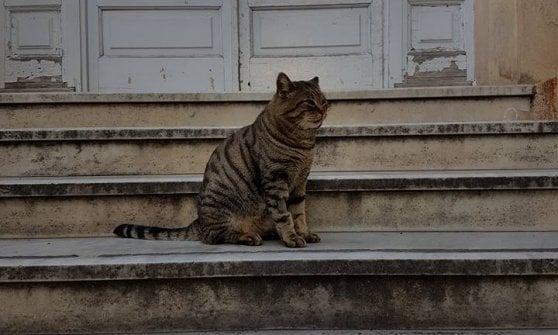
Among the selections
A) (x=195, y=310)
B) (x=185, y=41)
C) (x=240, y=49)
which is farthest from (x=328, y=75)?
(x=195, y=310)

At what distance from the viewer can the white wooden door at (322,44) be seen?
4199mm

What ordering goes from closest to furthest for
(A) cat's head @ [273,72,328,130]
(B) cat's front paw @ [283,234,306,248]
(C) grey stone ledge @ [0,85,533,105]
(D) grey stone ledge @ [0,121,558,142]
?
(B) cat's front paw @ [283,234,306,248]
(A) cat's head @ [273,72,328,130]
(D) grey stone ledge @ [0,121,558,142]
(C) grey stone ledge @ [0,85,533,105]

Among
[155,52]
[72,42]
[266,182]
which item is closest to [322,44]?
[155,52]

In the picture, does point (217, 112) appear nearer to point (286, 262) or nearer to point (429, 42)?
point (286, 262)

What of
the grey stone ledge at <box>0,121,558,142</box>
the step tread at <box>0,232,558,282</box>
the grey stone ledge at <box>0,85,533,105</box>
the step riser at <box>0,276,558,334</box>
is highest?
the grey stone ledge at <box>0,85,533,105</box>

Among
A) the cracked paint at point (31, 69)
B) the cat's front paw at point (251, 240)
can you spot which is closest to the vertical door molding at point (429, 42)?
the cracked paint at point (31, 69)

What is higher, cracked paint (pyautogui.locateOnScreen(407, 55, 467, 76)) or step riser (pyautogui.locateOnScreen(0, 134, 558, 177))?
cracked paint (pyautogui.locateOnScreen(407, 55, 467, 76))

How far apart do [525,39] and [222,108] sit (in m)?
1.58

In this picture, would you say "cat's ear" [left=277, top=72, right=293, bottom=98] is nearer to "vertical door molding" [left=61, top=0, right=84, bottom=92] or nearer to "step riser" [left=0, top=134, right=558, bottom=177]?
"step riser" [left=0, top=134, right=558, bottom=177]

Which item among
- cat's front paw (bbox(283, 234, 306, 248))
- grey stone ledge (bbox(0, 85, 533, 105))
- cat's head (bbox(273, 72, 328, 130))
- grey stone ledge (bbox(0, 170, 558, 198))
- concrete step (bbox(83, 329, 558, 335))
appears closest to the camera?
concrete step (bbox(83, 329, 558, 335))

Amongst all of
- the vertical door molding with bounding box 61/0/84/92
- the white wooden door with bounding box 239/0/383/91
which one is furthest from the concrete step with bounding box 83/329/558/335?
the vertical door molding with bounding box 61/0/84/92

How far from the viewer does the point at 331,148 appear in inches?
100.0

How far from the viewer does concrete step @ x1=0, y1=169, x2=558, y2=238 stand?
217 centimetres

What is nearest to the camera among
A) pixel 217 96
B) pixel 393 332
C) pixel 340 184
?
pixel 393 332
